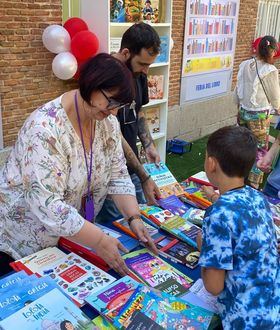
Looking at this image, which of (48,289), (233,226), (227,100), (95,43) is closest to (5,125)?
(95,43)

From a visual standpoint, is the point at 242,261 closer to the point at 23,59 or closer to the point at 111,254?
the point at 111,254

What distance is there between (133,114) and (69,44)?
202 cm

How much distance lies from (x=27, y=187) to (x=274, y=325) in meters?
1.07

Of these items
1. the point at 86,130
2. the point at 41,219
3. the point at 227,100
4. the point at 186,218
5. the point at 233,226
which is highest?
the point at 86,130

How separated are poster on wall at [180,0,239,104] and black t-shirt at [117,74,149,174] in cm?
408

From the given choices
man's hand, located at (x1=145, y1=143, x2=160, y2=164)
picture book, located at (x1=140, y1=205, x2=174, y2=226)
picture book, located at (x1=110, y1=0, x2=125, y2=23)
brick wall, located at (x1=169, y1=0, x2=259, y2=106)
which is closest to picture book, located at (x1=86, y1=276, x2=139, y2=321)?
picture book, located at (x1=140, y1=205, x2=174, y2=226)

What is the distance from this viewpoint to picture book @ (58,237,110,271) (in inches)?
67.3

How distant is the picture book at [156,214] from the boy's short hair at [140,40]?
98cm

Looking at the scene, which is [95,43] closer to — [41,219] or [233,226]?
[41,219]

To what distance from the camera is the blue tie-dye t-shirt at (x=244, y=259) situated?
4.35 ft

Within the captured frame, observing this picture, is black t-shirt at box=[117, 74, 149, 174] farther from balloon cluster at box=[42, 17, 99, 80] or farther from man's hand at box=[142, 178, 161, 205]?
balloon cluster at box=[42, 17, 99, 80]

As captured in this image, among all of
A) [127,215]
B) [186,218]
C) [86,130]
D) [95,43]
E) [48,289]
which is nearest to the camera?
[48,289]

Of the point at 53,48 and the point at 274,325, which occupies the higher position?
the point at 53,48

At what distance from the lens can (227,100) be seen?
838cm
